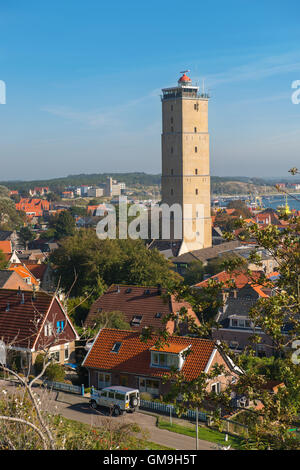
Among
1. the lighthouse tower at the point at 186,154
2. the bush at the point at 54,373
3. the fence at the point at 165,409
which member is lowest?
the fence at the point at 165,409

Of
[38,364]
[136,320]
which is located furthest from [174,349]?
[136,320]

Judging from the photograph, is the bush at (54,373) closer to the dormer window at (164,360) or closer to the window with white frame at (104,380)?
the window with white frame at (104,380)

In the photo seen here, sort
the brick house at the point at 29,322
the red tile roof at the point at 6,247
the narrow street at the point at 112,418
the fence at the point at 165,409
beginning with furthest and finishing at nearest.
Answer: the red tile roof at the point at 6,247 < the brick house at the point at 29,322 < the fence at the point at 165,409 < the narrow street at the point at 112,418

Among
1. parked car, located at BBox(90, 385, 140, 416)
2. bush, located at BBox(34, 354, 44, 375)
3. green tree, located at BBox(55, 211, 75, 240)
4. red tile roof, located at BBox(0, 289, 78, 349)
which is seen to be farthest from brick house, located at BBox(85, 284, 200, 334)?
green tree, located at BBox(55, 211, 75, 240)

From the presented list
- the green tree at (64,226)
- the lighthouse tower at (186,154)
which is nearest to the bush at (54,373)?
the lighthouse tower at (186,154)

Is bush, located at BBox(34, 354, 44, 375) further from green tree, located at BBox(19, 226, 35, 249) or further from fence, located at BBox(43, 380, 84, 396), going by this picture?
green tree, located at BBox(19, 226, 35, 249)

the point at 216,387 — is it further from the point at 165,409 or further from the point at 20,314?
the point at 20,314
